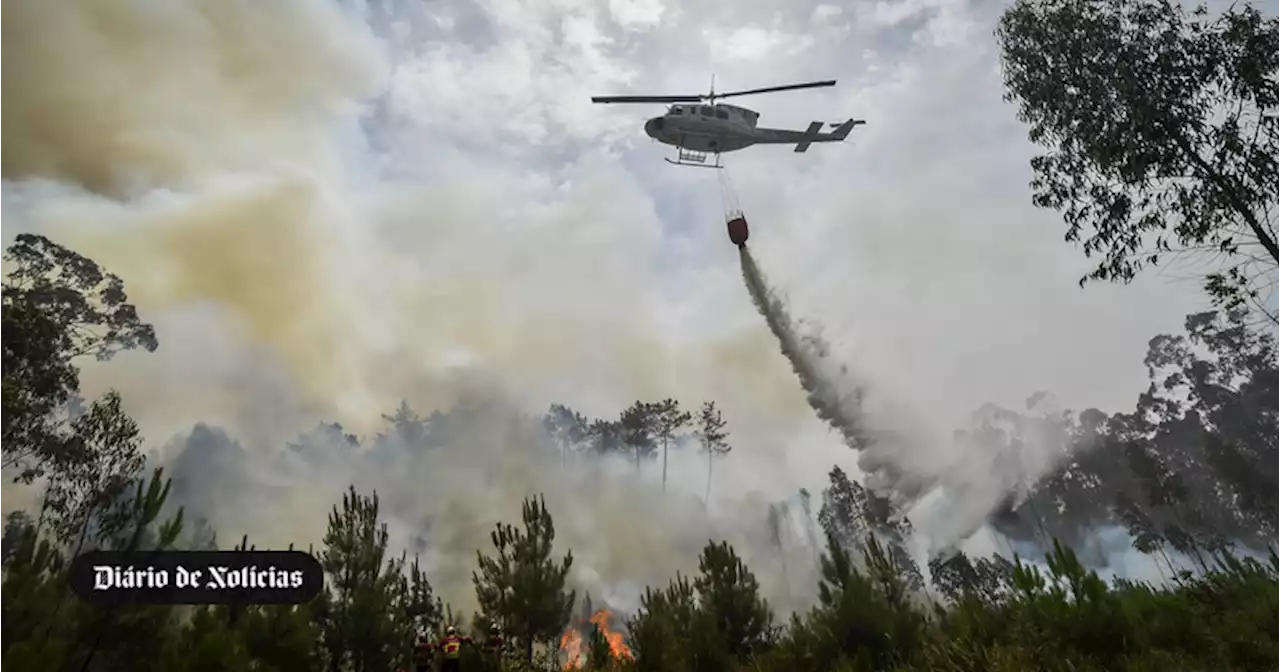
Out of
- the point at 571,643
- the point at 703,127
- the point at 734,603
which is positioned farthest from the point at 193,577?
the point at 703,127

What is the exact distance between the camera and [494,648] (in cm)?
1880

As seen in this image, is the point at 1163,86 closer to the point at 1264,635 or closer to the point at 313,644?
the point at 1264,635

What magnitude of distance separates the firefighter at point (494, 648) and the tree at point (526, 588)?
0.40m

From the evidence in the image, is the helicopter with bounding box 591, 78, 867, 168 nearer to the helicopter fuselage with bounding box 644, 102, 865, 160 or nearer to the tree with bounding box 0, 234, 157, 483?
the helicopter fuselage with bounding box 644, 102, 865, 160

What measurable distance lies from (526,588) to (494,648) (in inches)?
133

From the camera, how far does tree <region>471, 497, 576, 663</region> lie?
2188 cm

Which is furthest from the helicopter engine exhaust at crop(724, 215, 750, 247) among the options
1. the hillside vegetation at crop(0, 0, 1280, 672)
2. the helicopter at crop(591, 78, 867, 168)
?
the hillside vegetation at crop(0, 0, 1280, 672)

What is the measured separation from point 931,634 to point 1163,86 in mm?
11872

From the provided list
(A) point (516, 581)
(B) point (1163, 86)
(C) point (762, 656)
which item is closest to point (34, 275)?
(A) point (516, 581)

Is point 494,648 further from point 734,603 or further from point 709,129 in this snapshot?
point 709,129

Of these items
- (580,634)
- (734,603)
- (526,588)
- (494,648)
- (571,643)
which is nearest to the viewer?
(734,603)

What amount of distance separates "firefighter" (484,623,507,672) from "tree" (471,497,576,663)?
15.8 inches

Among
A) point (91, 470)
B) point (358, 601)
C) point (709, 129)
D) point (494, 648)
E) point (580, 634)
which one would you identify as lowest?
point (494, 648)

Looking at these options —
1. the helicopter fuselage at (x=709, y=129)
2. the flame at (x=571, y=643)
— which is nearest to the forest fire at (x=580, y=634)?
the flame at (x=571, y=643)
